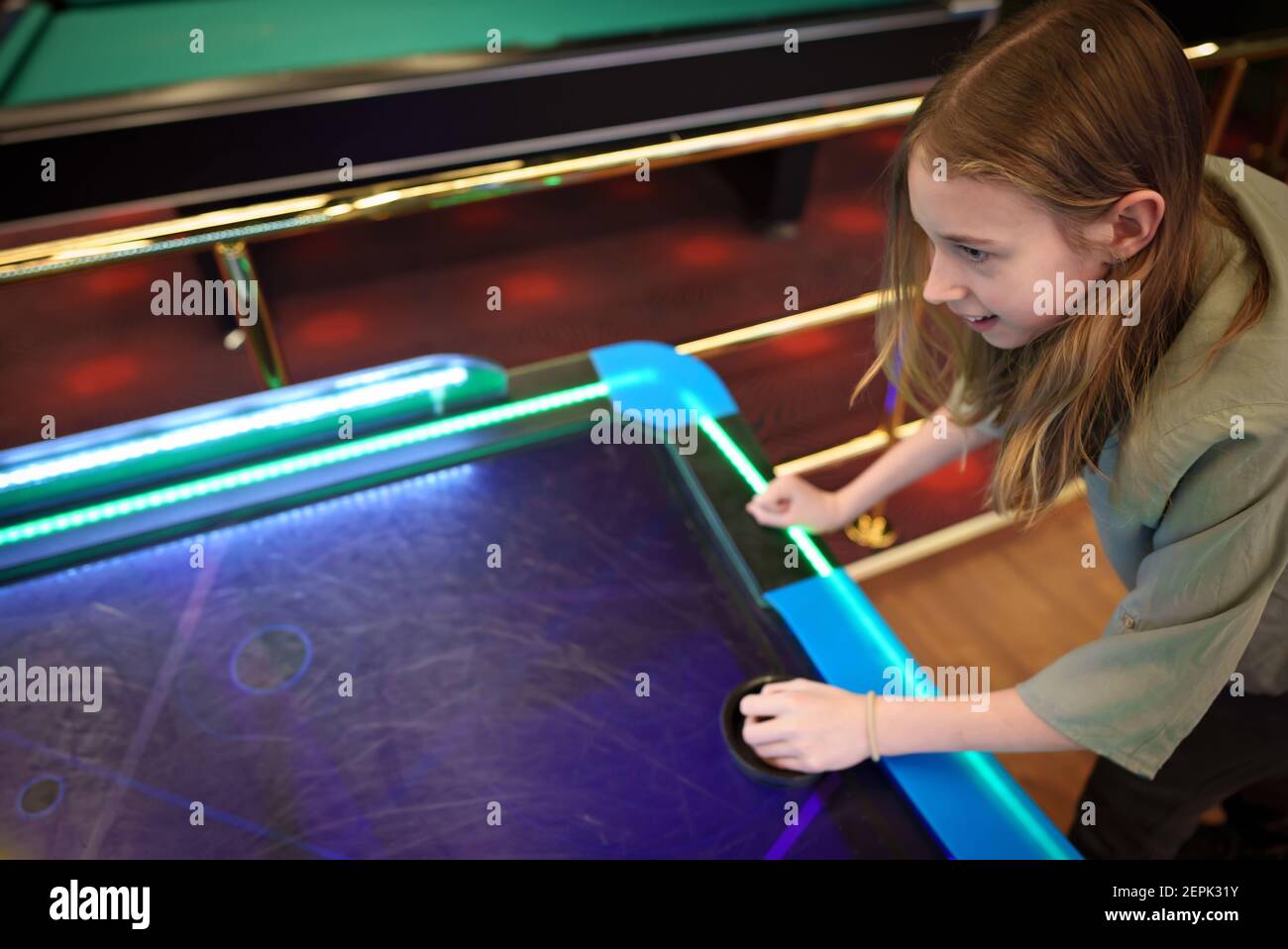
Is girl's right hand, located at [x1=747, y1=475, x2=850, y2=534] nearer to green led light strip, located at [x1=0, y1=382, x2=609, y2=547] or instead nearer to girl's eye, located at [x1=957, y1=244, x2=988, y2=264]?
green led light strip, located at [x1=0, y1=382, x2=609, y2=547]

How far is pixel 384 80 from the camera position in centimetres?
193

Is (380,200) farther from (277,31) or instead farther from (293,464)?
(277,31)

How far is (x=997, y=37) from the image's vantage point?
82 cm

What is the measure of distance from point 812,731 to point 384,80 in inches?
61.2

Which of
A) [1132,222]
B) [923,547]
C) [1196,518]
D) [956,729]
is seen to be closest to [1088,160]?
[1132,222]

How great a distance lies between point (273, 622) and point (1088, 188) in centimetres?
90

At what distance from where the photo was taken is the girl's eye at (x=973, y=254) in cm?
85

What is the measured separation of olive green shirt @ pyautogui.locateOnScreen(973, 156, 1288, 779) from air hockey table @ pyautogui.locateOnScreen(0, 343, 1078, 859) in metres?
0.13

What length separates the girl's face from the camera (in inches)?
31.8

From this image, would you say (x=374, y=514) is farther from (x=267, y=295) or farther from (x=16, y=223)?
(x=267, y=295)

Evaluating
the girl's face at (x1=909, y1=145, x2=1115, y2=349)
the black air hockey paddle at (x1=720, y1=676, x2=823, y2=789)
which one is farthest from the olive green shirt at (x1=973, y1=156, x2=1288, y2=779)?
the black air hockey paddle at (x1=720, y1=676, x2=823, y2=789)

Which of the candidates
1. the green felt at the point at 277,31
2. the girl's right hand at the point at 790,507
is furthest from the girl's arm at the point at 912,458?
the green felt at the point at 277,31

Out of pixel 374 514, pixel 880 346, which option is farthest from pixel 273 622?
pixel 880 346
